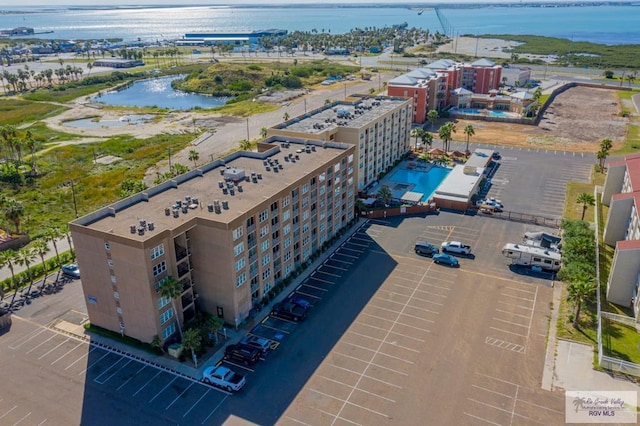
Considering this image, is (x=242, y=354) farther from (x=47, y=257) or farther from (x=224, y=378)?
(x=47, y=257)

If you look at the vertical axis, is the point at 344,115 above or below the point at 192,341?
above

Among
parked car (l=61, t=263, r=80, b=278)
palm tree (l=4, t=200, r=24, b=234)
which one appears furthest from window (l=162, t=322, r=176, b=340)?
palm tree (l=4, t=200, r=24, b=234)

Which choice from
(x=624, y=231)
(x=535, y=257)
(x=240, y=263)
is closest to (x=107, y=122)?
(x=240, y=263)

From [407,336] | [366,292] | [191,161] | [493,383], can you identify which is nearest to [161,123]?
Answer: [191,161]

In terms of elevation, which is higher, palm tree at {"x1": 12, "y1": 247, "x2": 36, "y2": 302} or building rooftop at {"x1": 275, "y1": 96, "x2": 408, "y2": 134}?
building rooftop at {"x1": 275, "y1": 96, "x2": 408, "y2": 134}

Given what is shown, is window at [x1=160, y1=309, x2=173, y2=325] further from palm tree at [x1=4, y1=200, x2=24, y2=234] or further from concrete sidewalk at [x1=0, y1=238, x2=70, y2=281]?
palm tree at [x1=4, y1=200, x2=24, y2=234]
